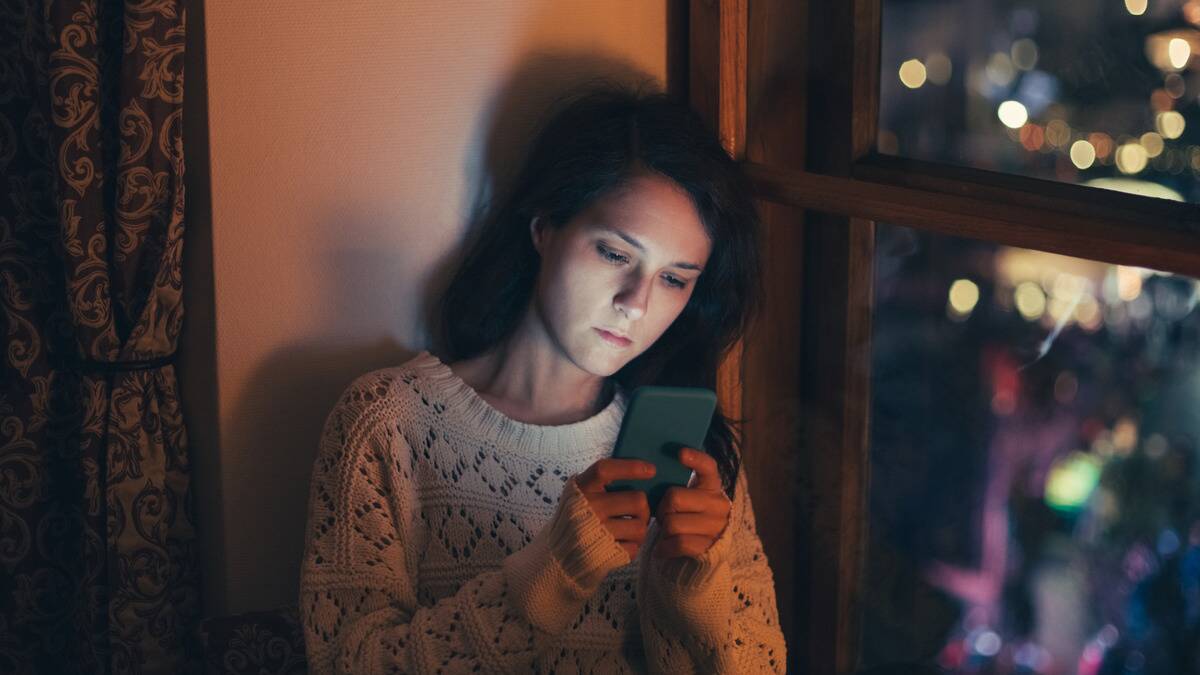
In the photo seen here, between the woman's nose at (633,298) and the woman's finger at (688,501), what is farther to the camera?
the woman's nose at (633,298)

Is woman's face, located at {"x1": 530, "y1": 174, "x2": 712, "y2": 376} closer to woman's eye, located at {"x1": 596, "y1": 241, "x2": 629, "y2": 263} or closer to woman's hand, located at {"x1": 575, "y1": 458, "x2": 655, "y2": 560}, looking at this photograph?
Result: woman's eye, located at {"x1": 596, "y1": 241, "x2": 629, "y2": 263}

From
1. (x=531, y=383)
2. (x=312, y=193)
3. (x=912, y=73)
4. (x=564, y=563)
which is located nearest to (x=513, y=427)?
(x=531, y=383)

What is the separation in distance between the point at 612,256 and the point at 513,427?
0.26 meters

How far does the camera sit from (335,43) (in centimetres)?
146

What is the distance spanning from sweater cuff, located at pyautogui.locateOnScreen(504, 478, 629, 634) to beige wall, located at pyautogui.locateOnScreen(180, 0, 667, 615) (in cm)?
51

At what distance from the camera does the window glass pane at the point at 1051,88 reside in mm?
1040

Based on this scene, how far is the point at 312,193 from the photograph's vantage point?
4.85 feet

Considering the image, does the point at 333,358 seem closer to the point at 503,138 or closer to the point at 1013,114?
the point at 503,138

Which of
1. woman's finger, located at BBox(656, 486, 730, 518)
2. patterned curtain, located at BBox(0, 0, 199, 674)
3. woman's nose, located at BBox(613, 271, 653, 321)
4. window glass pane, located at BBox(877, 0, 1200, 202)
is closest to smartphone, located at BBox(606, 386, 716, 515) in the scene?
woman's finger, located at BBox(656, 486, 730, 518)

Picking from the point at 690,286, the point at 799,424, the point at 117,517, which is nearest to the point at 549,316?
the point at 690,286

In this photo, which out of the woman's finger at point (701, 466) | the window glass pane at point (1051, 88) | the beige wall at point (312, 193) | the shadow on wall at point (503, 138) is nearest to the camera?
the window glass pane at point (1051, 88)

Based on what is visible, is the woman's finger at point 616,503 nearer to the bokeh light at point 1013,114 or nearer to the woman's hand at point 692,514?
the woman's hand at point 692,514

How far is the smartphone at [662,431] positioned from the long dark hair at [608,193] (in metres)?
0.29

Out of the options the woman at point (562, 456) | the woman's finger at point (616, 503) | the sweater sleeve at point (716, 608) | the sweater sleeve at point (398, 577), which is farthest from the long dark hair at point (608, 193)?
the woman's finger at point (616, 503)
